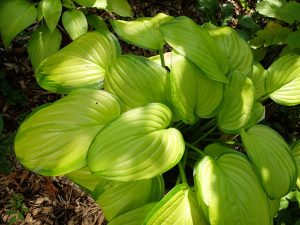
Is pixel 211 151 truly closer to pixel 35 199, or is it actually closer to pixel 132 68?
pixel 132 68

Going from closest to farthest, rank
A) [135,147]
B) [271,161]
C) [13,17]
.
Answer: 1. [135,147]
2. [271,161]
3. [13,17]

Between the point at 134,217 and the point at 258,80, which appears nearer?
the point at 134,217

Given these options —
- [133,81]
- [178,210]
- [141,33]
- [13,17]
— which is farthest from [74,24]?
[178,210]

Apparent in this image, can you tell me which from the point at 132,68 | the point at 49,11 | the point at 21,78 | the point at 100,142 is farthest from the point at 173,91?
the point at 21,78

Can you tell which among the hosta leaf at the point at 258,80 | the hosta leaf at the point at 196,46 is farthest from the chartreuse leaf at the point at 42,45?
the hosta leaf at the point at 258,80

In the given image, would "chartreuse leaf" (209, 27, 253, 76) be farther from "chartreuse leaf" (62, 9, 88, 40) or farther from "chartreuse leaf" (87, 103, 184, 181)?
"chartreuse leaf" (62, 9, 88, 40)

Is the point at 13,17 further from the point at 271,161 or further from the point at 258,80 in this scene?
the point at 271,161

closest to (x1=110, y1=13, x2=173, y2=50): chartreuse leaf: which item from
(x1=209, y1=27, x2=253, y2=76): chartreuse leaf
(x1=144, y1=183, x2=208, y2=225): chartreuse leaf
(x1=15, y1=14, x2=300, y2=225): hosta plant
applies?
(x1=15, y1=14, x2=300, y2=225): hosta plant
